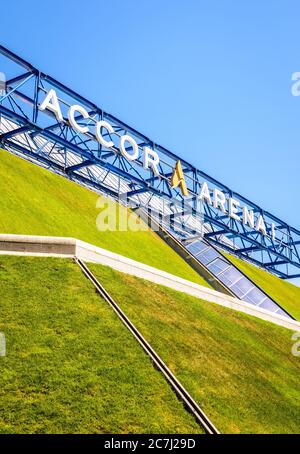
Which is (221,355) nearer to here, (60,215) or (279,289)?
(60,215)

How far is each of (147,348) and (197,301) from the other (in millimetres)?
8042

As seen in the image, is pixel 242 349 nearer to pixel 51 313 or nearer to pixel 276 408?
pixel 276 408

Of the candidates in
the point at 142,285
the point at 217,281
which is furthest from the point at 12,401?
the point at 217,281

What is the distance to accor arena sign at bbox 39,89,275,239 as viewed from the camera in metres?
38.7

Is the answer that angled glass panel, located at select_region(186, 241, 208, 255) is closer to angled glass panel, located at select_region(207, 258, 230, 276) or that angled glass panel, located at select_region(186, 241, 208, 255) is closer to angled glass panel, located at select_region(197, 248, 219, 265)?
angled glass panel, located at select_region(197, 248, 219, 265)

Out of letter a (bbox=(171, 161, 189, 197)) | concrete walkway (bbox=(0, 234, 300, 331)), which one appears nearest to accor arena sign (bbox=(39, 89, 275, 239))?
letter a (bbox=(171, 161, 189, 197))

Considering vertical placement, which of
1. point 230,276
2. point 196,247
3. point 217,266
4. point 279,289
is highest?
point 196,247

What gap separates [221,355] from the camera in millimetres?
20141

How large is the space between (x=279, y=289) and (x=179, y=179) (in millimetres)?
13126

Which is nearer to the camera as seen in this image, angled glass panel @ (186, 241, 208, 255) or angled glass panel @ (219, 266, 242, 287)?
angled glass panel @ (219, 266, 242, 287)

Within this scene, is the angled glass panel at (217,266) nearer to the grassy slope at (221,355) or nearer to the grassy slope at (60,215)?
the grassy slope at (60,215)

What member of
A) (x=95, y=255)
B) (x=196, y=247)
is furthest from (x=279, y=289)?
(x=95, y=255)

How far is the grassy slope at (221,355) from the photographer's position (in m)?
16.5

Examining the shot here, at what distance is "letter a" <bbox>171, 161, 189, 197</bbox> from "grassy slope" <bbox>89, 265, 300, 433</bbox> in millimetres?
24970
